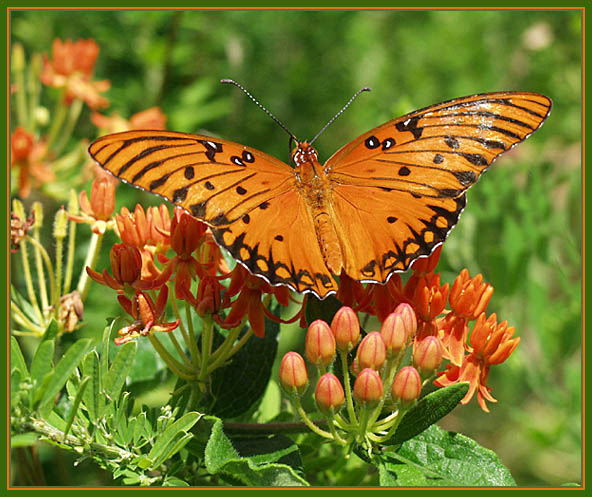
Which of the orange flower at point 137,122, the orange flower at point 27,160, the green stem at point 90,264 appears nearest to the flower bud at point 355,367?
the green stem at point 90,264

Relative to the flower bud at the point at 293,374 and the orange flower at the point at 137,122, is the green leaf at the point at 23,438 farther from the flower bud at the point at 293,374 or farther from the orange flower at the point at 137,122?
the orange flower at the point at 137,122

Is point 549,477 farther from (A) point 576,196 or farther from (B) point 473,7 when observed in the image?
(B) point 473,7

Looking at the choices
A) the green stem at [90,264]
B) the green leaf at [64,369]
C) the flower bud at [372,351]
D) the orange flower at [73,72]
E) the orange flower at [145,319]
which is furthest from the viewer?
the orange flower at [73,72]

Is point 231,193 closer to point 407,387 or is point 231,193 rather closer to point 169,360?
point 169,360

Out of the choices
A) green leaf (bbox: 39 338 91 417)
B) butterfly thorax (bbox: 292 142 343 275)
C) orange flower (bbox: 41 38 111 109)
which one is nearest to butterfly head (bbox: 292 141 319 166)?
butterfly thorax (bbox: 292 142 343 275)

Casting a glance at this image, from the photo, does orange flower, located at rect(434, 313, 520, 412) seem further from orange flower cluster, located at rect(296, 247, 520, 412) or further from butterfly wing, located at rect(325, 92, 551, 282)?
butterfly wing, located at rect(325, 92, 551, 282)

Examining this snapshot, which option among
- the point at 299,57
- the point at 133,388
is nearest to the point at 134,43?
the point at 299,57

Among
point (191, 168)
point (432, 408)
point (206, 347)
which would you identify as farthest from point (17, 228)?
point (432, 408)
